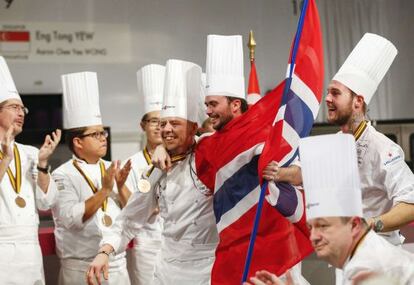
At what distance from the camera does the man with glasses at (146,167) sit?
4434mm

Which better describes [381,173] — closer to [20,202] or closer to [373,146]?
[373,146]

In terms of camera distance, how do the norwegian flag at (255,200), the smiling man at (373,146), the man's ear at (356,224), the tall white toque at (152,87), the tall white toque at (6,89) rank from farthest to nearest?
the tall white toque at (152,87)
the tall white toque at (6,89)
the smiling man at (373,146)
the norwegian flag at (255,200)
the man's ear at (356,224)

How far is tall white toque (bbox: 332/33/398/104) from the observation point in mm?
3517

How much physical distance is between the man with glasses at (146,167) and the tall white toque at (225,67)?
1.07 metres

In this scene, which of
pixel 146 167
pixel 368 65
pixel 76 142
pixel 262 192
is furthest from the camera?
pixel 146 167

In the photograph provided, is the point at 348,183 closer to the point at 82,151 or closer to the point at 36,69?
the point at 82,151

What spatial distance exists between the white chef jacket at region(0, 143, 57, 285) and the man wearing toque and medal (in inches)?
8.6

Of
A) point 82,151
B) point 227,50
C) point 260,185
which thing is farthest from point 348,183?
point 82,151

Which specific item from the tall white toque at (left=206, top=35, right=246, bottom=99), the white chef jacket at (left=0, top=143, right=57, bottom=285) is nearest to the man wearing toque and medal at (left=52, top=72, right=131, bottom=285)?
the white chef jacket at (left=0, top=143, right=57, bottom=285)

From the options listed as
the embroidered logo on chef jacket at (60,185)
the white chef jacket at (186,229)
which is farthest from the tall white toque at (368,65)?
the embroidered logo on chef jacket at (60,185)

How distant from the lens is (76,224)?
159 inches

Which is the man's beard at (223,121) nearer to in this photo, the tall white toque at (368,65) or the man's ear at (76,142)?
the tall white toque at (368,65)

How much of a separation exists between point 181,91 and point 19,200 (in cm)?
96

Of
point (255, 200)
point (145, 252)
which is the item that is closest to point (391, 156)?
point (255, 200)
